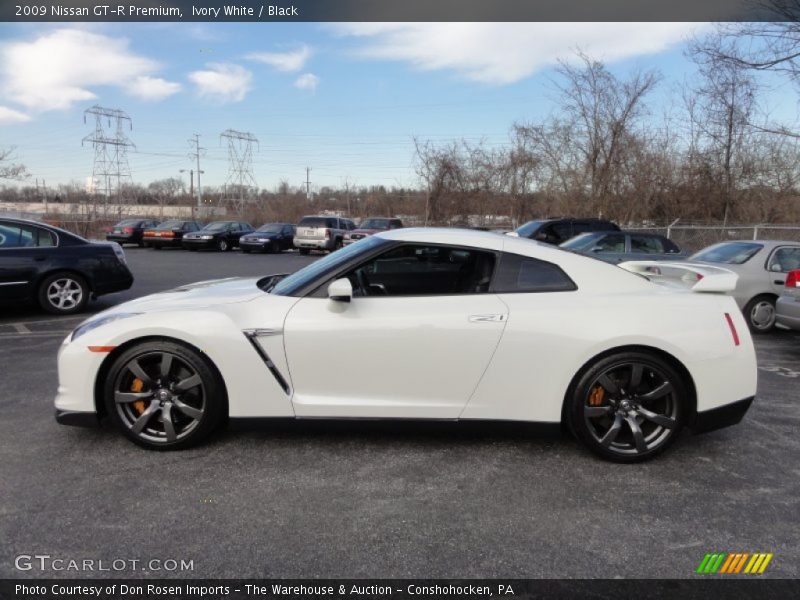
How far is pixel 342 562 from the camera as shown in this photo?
225 cm

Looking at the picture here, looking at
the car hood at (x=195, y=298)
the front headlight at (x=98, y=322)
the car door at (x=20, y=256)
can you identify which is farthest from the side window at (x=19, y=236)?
the front headlight at (x=98, y=322)

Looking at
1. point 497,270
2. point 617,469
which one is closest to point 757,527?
point 617,469

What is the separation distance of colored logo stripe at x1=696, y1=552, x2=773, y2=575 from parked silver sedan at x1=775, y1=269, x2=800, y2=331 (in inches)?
199

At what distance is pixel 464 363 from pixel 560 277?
2.70ft

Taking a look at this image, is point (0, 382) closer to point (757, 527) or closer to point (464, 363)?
point (464, 363)

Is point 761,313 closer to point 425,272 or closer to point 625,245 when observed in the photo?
point 625,245

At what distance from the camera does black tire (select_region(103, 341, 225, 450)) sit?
3.14 metres

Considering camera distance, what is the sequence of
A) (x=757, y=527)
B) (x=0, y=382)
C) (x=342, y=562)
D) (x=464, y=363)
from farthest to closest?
(x=0, y=382)
(x=464, y=363)
(x=757, y=527)
(x=342, y=562)

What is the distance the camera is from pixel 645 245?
10828 mm

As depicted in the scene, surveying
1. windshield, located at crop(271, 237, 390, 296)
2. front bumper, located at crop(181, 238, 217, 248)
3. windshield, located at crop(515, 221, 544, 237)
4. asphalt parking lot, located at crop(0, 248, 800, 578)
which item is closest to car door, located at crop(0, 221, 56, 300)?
asphalt parking lot, located at crop(0, 248, 800, 578)

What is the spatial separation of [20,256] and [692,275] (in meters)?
8.09

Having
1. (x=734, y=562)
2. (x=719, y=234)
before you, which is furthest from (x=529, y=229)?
(x=734, y=562)

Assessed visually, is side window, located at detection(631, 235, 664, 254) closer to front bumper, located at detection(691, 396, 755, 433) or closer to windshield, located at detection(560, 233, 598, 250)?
windshield, located at detection(560, 233, 598, 250)

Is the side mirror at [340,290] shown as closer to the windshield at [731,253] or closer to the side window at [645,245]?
the windshield at [731,253]
